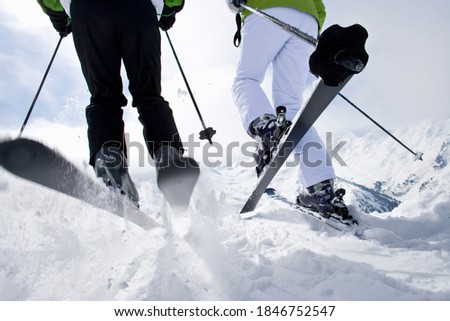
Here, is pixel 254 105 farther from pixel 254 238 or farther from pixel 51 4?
pixel 51 4

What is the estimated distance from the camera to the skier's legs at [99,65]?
7.26ft

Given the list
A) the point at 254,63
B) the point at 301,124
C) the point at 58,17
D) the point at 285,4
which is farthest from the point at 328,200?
the point at 58,17

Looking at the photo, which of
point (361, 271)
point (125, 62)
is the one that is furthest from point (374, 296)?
point (125, 62)

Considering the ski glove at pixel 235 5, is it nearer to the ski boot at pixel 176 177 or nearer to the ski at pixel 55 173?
the ski boot at pixel 176 177

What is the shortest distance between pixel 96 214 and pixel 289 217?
1.73 m

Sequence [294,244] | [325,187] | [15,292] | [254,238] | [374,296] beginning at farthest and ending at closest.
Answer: [325,187] < [254,238] < [294,244] < [15,292] < [374,296]

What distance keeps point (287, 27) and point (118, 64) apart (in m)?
1.23

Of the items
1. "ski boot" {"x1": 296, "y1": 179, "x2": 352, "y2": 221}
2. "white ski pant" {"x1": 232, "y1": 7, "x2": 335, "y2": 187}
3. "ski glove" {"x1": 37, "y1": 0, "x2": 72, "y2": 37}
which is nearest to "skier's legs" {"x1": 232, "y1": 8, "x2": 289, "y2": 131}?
"white ski pant" {"x1": 232, "y1": 7, "x2": 335, "y2": 187}

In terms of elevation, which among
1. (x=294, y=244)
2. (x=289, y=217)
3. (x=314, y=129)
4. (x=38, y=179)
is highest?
(x=314, y=129)

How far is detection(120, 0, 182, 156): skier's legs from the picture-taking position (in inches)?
88.1

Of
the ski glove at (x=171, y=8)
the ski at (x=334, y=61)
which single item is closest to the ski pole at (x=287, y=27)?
the ski at (x=334, y=61)

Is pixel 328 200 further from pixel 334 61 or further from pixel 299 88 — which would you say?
pixel 334 61

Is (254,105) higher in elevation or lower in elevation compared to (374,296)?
higher

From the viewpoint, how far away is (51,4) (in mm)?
2783
